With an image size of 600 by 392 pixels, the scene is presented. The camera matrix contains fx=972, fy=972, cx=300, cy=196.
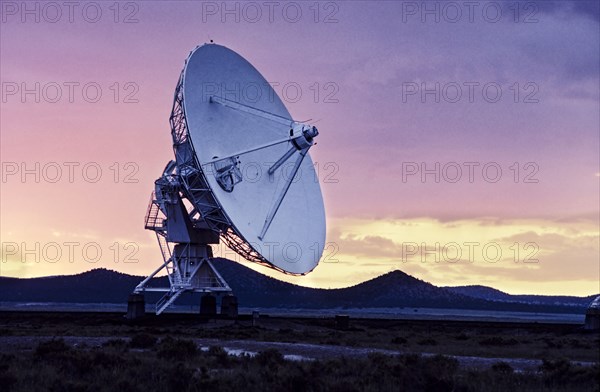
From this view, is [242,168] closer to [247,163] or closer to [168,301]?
[247,163]

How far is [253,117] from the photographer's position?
66500mm

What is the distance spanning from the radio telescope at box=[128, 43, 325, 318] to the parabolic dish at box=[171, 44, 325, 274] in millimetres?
67

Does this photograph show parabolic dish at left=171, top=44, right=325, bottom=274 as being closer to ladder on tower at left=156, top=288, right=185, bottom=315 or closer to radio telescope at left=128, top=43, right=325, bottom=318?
radio telescope at left=128, top=43, right=325, bottom=318

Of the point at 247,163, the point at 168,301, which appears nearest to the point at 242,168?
the point at 247,163

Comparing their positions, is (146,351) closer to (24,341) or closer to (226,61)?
(24,341)

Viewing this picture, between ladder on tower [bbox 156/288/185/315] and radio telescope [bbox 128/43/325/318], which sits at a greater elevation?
radio telescope [bbox 128/43/325/318]

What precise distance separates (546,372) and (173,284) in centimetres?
4423

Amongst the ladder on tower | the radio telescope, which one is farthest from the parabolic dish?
the ladder on tower

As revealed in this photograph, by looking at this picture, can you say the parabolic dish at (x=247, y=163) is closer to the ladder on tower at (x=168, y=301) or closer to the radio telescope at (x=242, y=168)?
the radio telescope at (x=242, y=168)

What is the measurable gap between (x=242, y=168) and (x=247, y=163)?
0.64 meters

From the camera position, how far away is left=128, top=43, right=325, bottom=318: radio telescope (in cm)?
6216

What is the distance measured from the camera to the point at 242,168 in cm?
6506

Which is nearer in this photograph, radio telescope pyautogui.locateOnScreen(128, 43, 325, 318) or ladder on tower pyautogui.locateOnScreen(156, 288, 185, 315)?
radio telescope pyautogui.locateOnScreen(128, 43, 325, 318)

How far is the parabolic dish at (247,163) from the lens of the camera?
62062mm
